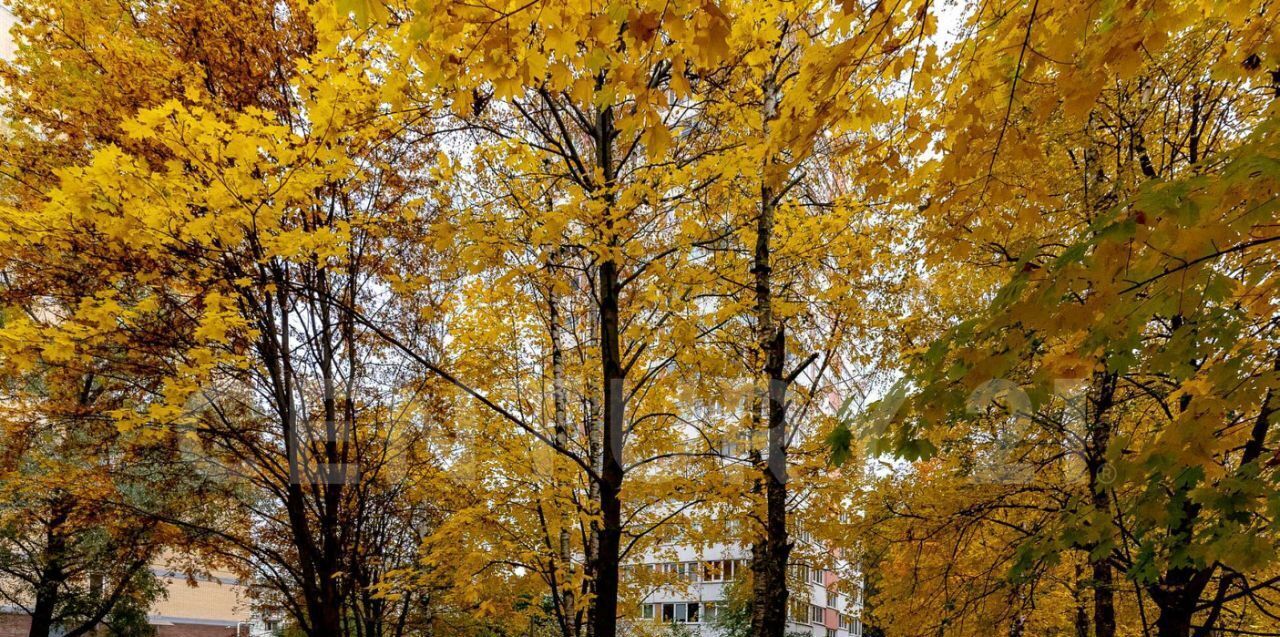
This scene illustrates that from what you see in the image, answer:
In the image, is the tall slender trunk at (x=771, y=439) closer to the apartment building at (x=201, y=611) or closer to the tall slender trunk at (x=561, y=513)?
the tall slender trunk at (x=561, y=513)

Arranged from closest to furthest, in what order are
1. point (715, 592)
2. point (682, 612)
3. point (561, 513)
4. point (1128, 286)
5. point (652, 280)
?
point (1128, 286), point (652, 280), point (561, 513), point (715, 592), point (682, 612)

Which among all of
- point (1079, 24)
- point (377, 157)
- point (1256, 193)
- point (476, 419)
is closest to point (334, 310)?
point (377, 157)

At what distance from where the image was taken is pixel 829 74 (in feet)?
8.42

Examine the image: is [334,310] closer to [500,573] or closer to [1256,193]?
[500,573]

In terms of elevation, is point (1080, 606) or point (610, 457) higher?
point (610, 457)

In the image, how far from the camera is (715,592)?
28.9m

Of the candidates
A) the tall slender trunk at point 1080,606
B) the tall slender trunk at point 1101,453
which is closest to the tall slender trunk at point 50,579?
the tall slender trunk at point 1101,453

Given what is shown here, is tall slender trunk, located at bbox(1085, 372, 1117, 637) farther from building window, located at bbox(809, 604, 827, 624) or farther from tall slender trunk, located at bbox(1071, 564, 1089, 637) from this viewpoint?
building window, located at bbox(809, 604, 827, 624)

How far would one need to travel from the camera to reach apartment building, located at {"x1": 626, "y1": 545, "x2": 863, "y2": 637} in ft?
38.6

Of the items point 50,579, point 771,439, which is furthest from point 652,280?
point 50,579

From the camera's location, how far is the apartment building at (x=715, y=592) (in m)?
11.8

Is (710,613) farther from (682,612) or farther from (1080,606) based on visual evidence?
(1080,606)

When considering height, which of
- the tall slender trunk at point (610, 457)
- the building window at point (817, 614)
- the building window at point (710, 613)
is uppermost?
the tall slender trunk at point (610, 457)

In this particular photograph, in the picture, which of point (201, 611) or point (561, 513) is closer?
point (561, 513)
